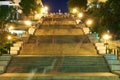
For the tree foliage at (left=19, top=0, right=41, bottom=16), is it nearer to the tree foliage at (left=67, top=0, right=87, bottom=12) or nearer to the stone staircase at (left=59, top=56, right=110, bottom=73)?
the tree foliage at (left=67, top=0, right=87, bottom=12)

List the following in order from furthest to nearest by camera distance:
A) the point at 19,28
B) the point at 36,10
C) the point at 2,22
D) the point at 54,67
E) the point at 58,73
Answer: the point at 36,10, the point at 19,28, the point at 2,22, the point at 54,67, the point at 58,73

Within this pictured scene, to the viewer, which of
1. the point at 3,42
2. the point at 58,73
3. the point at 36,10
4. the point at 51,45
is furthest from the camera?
the point at 36,10

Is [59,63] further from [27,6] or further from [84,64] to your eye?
[27,6]

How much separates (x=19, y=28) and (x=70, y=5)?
40372mm

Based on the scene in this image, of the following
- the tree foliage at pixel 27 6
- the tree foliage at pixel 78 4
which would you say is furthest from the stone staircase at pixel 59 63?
the tree foliage at pixel 78 4

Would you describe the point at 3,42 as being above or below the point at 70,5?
below

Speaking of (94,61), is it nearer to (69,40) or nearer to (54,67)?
(54,67)

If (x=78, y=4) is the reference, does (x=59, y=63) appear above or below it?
below

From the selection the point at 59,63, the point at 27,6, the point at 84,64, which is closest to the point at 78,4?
the point at 27,6

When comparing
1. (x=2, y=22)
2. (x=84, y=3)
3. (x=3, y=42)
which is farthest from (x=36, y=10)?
(x=3, y=42)

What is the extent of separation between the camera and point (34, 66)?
24047 mm

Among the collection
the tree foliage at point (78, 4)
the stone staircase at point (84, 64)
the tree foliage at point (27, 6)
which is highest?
the tree foliage at point (78, 4)

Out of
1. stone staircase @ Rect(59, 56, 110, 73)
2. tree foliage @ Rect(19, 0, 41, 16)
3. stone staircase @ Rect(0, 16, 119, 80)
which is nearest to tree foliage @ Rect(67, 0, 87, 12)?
tree foliage @ Rect(19, 0, 41, 16)

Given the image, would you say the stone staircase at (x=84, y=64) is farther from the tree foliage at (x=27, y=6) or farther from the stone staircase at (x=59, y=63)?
the tree foliage at (x=27, y=6)
